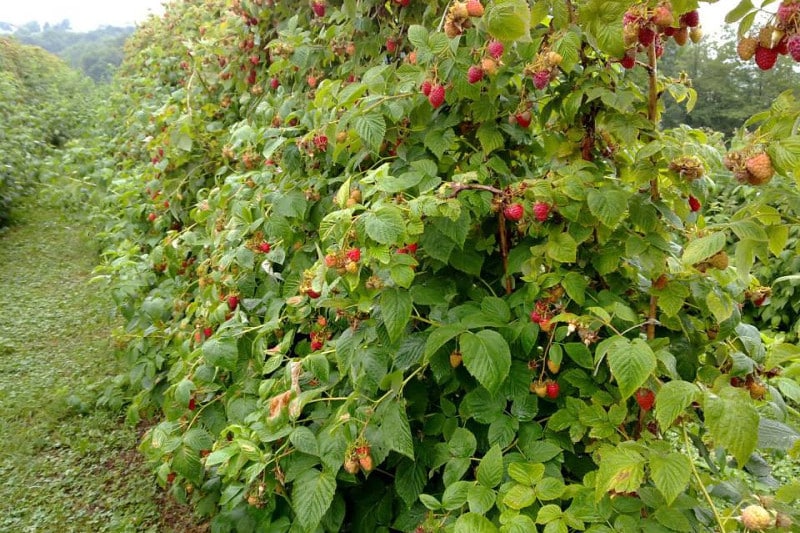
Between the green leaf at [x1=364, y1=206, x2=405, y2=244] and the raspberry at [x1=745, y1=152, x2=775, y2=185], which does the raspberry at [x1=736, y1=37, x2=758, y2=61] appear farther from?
the green leaf at [x1=364, y1=206, x2=405, y2=244]

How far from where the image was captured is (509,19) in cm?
113

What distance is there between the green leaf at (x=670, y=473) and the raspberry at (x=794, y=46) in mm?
671

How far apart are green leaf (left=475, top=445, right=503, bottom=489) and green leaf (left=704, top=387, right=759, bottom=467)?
16.6 inches

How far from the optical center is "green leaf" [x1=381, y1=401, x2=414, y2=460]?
1245 millimetres

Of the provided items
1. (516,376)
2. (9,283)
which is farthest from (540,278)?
(9,283)

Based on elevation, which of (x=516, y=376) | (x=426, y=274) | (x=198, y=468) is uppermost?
(x=426, y=274)

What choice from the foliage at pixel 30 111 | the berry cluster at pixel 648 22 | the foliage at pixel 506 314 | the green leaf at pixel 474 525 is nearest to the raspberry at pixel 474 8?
the foliage at pixel 506 314

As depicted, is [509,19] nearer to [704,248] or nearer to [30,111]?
[704,248]

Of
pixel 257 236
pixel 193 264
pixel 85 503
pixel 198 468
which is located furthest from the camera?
pixel 193 264

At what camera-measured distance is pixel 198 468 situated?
66.7 inches

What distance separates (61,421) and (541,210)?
315cm

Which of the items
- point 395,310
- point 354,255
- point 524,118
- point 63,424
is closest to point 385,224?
point 354,255

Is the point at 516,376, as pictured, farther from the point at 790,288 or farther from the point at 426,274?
the point at 790,288

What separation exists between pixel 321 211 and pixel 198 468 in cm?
91
